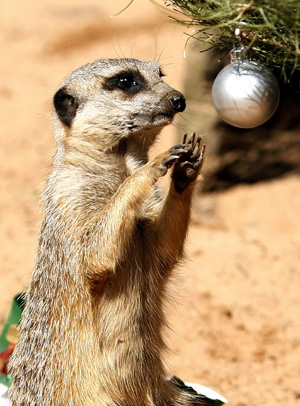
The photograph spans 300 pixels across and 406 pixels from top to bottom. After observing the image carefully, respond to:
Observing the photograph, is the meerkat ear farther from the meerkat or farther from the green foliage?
the green foliage

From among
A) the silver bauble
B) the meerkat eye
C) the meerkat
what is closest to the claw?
the meerkat

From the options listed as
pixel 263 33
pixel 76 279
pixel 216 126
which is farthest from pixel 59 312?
pixel 216 126

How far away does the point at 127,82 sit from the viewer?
11.7 ft

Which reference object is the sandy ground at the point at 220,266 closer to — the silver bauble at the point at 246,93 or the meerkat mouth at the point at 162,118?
the meerkat mouth at the point at 162,118

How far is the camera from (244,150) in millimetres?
6953

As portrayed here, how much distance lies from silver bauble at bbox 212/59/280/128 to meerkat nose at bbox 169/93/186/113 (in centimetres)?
34

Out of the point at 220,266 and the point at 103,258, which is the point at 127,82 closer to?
the point at 103,258

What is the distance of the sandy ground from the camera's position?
488 centimetres

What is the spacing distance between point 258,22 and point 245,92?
0.28m

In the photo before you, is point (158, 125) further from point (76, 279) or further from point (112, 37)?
point (112, 37)

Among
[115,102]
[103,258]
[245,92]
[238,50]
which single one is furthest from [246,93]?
[103,258]

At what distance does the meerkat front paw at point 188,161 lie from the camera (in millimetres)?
3078

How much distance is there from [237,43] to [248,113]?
31 centimetres

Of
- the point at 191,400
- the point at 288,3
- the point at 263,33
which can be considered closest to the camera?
the point at 288,3
